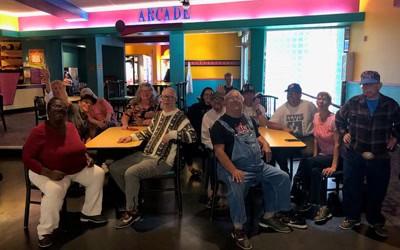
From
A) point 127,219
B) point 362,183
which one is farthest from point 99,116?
point 362,183

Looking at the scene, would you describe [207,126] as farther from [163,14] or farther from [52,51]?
[52,51]

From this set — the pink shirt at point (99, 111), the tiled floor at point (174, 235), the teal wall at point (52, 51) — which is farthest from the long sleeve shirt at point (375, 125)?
the teal wall at point (52, 51)

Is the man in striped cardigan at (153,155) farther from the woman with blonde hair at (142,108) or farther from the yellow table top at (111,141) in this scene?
the woman with blonde hair at (142,108)

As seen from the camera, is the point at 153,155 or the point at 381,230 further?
the point at 153,155

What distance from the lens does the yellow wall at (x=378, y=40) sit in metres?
5.07

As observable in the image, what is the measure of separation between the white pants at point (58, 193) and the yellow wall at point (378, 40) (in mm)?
4469

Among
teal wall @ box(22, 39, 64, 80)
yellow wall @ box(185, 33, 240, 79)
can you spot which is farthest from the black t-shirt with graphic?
teal wall @ box(22, 39, 64, 80)

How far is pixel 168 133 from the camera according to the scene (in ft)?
10.5

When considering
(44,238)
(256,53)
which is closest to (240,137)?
(44,238)

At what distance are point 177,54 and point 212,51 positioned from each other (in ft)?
10.6

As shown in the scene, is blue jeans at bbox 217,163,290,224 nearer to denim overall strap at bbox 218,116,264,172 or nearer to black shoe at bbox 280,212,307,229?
denim overall strap at bbox 218,116,264,172

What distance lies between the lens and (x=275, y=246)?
269 cm

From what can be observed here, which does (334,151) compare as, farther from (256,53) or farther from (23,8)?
(23,8)

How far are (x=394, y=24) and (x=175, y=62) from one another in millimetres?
4610
